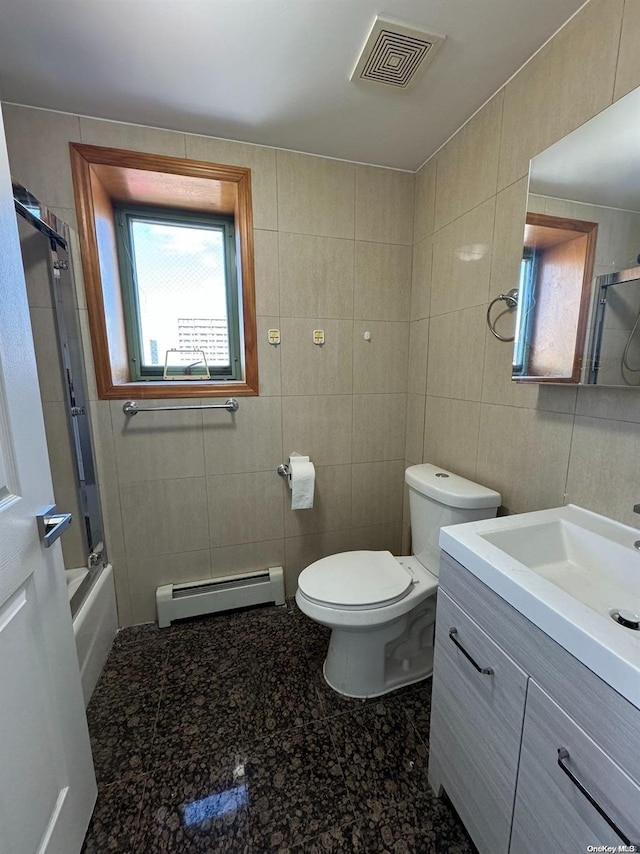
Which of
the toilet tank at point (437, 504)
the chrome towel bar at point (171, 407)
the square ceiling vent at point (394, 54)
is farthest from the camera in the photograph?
the chrome towel bar at point (171, 407)

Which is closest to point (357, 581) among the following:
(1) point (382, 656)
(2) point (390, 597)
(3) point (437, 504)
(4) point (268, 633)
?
(2) point (390, 597)

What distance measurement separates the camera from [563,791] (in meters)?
0.62

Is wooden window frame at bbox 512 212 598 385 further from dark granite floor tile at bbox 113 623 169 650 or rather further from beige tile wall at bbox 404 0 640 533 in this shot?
dark granite floor tile at bbox 113 623 169 650

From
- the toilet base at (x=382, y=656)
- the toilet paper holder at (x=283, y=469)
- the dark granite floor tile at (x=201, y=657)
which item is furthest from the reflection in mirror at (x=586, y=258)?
the dark granite floor tile at (x=201, y=657)

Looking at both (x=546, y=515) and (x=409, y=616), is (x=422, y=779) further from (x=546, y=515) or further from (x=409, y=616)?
(x=546, y=515)

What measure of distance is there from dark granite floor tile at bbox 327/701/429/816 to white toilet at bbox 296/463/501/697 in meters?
0.11

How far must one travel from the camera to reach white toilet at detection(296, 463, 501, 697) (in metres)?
1.27

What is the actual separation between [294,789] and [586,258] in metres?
1.79

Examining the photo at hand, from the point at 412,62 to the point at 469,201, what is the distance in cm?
51

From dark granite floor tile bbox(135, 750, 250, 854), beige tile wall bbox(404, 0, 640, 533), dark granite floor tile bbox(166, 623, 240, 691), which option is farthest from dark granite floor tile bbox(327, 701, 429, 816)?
beige tile wall bbox(404, 0, 640, 533)

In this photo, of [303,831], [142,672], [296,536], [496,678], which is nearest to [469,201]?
[496,678]

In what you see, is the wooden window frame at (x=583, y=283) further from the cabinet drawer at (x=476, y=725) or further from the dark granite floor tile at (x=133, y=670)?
the dark granite floor tile at (x=133, y=670)

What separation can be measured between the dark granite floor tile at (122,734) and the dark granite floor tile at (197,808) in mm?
104

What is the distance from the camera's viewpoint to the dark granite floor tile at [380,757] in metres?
1.05
